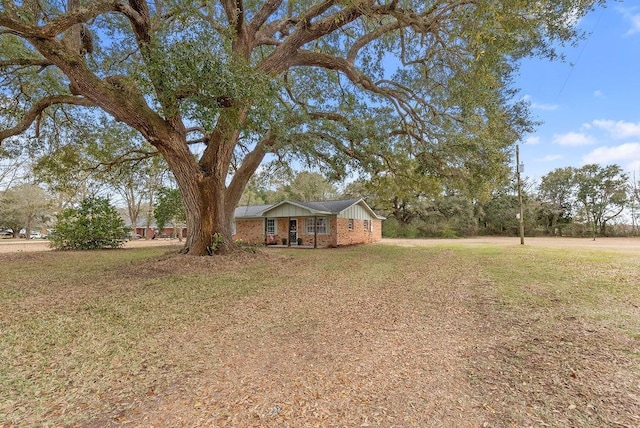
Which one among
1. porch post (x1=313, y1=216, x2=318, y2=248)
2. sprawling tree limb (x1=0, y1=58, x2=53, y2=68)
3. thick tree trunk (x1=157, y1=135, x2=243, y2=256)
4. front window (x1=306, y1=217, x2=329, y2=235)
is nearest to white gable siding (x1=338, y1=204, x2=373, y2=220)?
front window (x1=306, y1=217, x2=329, y2=235)

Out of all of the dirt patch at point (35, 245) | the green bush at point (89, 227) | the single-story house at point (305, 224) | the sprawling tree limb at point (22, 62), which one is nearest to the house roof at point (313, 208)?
the single-story house at point (305, 224)

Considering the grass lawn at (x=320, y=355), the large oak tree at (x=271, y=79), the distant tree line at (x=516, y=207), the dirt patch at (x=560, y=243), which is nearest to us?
the grass lawn at (x=320, y=355)

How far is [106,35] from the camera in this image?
31.1 ft

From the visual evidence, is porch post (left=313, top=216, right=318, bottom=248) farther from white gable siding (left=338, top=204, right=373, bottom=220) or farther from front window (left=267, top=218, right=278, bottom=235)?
front window (left=267, top=218, right=278, bottom=235)

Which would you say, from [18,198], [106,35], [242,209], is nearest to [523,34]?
[106,35]

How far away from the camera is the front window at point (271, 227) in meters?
19.9

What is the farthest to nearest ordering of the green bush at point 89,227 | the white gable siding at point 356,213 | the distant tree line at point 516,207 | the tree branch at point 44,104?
1. the distant tree line at point 516,207
2. the white gable siding at point 356,213
3. the green bush at point 89,227
4. the tree branch at point 44,104

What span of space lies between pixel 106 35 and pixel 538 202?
123 ft

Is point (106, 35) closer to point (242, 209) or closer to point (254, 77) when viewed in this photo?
point (254, 77)

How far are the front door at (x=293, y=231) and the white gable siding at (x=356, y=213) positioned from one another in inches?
115

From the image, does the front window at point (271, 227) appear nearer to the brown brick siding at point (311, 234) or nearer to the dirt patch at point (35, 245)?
the brown brick siding at point (311, 234)

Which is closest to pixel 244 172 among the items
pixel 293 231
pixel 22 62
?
pixel 22 62

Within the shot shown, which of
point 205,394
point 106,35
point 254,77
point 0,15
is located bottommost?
point 205,394

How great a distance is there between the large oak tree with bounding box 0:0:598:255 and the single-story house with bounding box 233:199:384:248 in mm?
6029
